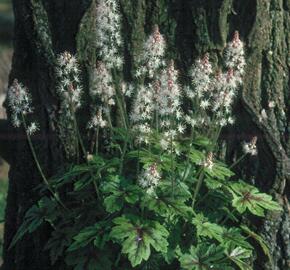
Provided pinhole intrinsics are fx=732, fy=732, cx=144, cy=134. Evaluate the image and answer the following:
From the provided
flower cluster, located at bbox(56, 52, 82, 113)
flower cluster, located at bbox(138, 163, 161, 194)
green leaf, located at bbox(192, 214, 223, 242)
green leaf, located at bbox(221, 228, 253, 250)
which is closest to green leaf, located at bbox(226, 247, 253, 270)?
green leaf, located at bbox(221, 228, 253, 250)

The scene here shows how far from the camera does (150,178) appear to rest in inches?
140

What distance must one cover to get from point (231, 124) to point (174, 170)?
591 millimetres

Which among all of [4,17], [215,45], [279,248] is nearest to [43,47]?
[215,45]

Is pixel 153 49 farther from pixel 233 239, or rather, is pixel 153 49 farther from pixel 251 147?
pixel 233 239

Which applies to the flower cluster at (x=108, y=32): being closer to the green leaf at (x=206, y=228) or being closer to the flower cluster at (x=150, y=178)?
the flower cluster at (x=150, y=178)

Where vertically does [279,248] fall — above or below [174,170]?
below

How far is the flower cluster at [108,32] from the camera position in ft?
12.2

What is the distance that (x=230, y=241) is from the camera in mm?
3891

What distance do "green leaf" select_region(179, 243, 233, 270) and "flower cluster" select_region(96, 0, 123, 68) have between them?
106cm

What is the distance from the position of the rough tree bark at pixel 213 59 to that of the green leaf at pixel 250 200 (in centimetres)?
35

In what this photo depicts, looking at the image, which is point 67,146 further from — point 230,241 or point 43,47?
point 230,241

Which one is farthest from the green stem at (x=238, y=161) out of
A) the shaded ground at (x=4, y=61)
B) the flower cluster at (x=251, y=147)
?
the shaded ground at (x=4, y=61)

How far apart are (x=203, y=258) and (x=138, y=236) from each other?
1.32 feet

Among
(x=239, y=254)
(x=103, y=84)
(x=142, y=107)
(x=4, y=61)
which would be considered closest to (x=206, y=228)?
(x=239, y=254)
